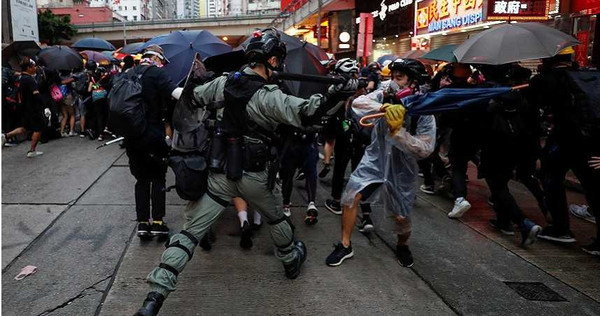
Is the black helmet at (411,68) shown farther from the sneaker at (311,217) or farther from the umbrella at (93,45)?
the umbrella at (93,45)

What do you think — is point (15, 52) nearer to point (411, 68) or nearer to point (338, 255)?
point (338, 255)

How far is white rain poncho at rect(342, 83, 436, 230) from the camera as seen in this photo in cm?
373

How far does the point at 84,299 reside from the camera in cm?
321

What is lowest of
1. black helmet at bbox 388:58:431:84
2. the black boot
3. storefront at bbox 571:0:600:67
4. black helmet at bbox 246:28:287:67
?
the black boot

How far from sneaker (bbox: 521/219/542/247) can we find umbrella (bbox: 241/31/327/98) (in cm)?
259

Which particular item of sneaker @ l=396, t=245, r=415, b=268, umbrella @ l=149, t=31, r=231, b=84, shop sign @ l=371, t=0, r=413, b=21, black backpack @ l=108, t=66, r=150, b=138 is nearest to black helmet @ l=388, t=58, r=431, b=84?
sneaker @ l=396, t=245, r=415, b=268

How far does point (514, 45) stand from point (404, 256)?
2.52 metres

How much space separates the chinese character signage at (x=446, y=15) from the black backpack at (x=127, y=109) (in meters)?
8.38

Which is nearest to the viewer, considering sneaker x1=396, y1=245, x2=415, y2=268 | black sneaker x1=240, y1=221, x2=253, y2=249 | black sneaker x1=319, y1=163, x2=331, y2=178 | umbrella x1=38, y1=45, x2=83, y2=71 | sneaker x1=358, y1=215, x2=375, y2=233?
sneaker x1=396, y1=245, x2=415, y2=268

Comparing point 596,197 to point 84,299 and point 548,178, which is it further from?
point 84,299

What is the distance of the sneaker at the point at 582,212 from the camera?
216 inches

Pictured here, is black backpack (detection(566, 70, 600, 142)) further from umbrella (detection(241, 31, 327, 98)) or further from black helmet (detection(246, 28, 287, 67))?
black helmet (detection(246, 28, 287, 67))

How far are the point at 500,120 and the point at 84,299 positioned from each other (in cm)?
408

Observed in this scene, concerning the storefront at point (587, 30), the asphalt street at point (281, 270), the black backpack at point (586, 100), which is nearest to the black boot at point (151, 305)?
the asphalt street at point (281, 270)
